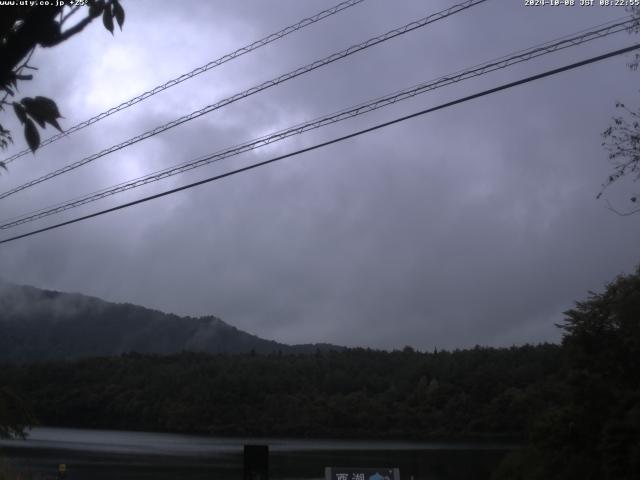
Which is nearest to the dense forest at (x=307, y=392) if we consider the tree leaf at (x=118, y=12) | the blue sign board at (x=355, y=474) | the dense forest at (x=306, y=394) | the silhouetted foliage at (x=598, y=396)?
the dense forest at (x=306, y=394)

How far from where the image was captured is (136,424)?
344 ft

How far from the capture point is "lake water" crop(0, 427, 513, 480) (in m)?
43.2

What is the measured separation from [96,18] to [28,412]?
21.1 meters

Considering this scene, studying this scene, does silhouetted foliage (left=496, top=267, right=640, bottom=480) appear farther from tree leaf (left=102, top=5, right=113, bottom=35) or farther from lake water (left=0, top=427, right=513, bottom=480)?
tree leaf (left=102, top=5, right=113, bottom=35)

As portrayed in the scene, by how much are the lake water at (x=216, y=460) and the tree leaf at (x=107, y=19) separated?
2945 cm

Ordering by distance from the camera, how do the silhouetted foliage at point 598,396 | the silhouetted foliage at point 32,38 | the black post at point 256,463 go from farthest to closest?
1. the silhouetted foliage at point 598,396
2. the black post at point 256,463
3. the silhouetted foliage at point 32,38

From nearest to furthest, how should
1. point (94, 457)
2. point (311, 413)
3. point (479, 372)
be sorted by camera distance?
point (94, 457) → point (479, 372) → point (311, 413)

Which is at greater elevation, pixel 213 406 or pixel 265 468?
pixel 213 406

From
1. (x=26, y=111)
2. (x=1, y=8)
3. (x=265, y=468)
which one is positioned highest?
(x=1, y=8)

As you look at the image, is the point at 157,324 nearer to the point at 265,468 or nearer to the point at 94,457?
the point at 94,457

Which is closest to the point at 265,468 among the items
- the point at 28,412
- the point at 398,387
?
the point at 28,412

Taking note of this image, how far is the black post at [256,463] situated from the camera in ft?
28.8

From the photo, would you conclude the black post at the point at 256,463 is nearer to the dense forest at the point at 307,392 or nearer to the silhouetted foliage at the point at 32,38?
the silhouetted foliage at the point at 32,38

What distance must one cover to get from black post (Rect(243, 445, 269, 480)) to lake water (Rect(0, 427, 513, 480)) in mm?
23573
